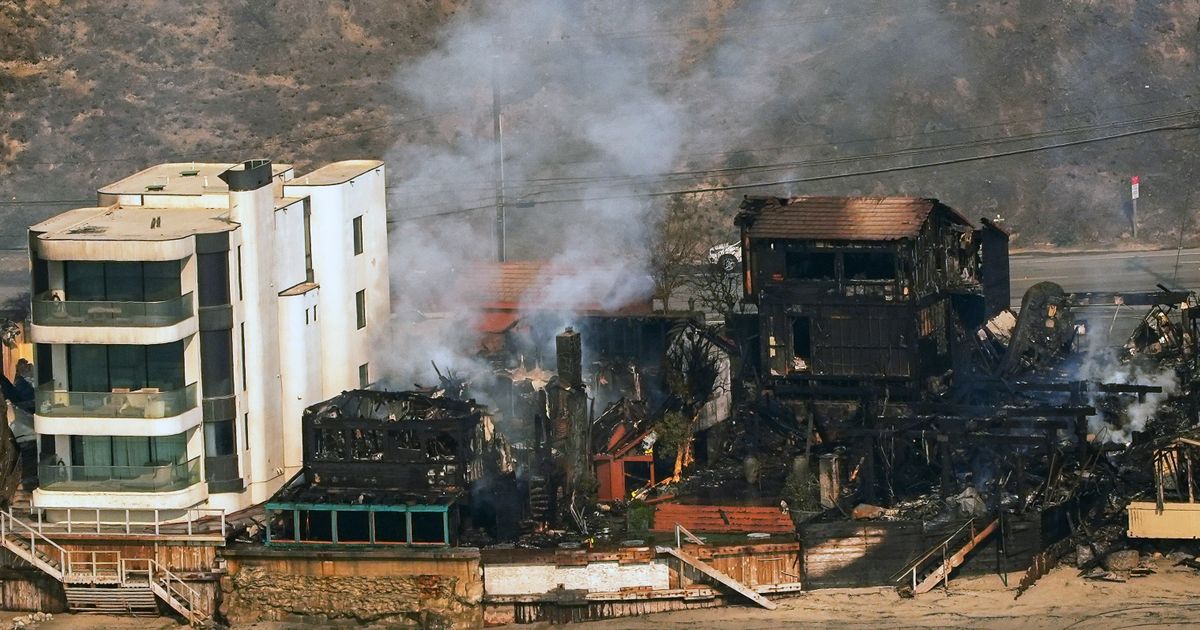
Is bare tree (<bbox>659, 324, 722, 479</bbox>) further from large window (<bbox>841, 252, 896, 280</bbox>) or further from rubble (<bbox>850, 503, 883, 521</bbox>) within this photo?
rubble (<bbox>850, 503, 883, 521</bbox>)

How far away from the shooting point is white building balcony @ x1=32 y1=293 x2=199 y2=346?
60250 millimetres

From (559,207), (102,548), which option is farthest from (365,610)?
(559,207)

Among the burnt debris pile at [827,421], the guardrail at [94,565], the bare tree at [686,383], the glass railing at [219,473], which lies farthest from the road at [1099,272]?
the guardrail at [94,565]

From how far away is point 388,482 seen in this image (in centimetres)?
6053

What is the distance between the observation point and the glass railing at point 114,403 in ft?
199

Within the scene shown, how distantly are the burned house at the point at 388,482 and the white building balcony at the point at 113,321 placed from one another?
390 centimetres

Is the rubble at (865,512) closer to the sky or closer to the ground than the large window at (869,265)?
closer to the ground

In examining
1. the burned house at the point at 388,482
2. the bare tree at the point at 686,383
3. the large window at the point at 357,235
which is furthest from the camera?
the large window at the point at 357,235

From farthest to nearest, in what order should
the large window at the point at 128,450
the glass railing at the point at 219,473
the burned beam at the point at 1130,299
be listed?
the burned beam at the point at 1130,299 < the glass railing at the point at 219,473 < the large window at the point at 128,450

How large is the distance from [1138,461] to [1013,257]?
30.8m

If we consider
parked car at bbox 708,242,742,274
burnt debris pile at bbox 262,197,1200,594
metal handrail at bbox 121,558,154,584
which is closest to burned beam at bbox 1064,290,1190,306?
burnt debris pile at bbox 262,197,1200,594

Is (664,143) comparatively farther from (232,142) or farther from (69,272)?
(69,272)

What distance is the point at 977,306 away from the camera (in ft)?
230

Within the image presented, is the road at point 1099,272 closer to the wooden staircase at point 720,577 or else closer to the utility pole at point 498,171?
the utility pole at point 498,171
